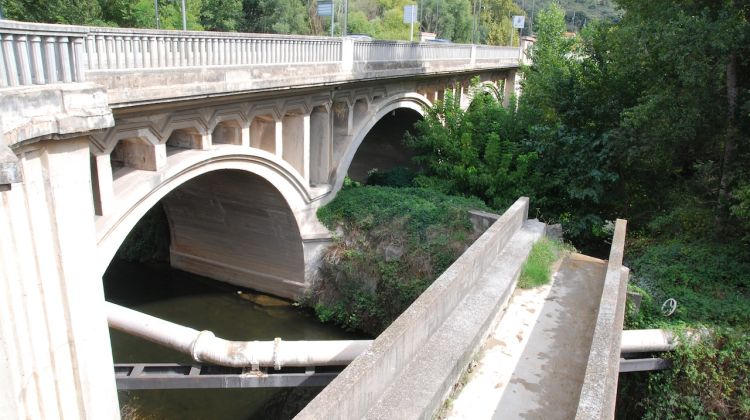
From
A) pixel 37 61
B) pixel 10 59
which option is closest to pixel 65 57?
pixel 37 61

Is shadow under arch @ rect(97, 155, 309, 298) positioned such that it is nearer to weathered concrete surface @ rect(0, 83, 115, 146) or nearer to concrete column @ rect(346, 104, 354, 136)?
concrete column @ rect(346, 104, 354, 136)

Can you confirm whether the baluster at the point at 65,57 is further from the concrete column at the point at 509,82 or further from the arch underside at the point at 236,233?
the concrete column at the point at 509,82

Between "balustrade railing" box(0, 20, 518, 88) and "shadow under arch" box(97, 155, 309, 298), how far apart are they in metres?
2.39

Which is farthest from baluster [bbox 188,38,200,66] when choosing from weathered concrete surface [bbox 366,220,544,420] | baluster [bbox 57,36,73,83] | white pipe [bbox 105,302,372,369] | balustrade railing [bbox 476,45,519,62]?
balustrade railing [bbox 476,45,519,62]

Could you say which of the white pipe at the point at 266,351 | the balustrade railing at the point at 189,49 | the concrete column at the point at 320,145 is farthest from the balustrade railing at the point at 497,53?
the white pipe at the point at 266,351

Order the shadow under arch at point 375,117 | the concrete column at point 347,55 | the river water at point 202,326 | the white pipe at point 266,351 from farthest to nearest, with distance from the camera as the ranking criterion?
1. the shadow under arch at point 375,117
2. the concrete column at point 347,55
3. the river water at point 202,326
4. the white pipe at point 266,351

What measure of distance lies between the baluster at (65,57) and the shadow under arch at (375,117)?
8.88 meters

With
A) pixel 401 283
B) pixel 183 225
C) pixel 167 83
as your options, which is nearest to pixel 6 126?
pixel 167 83

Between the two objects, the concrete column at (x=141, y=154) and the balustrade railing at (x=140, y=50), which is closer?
the balustrade railing at (x=140, y=50)

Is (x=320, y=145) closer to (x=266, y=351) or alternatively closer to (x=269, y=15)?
(x=266, y=351)

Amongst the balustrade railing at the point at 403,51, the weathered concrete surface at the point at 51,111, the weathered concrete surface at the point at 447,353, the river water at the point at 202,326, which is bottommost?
the river water at the point at 202,326

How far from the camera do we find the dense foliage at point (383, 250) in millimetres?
12836

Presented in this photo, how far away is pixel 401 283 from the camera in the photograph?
507 inches

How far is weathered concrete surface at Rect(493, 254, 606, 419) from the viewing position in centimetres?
600
